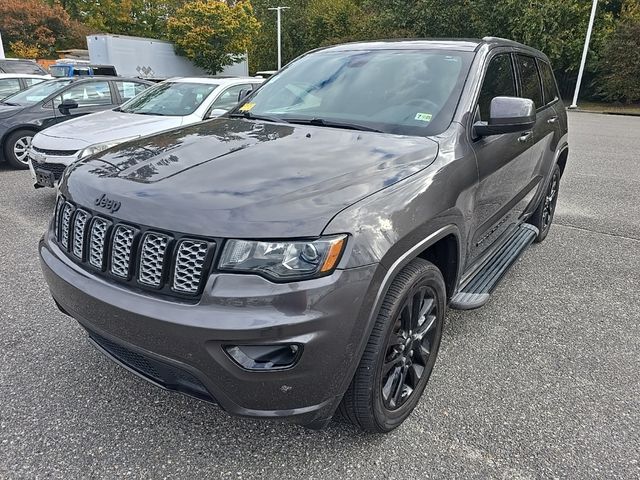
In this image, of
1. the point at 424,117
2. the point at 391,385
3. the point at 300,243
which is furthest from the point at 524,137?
the point at 300,243

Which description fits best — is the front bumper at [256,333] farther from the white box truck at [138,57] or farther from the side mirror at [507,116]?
the white box truck at [138,57]

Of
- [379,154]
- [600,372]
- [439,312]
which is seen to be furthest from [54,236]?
[600,372]

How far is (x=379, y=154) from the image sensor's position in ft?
7.55

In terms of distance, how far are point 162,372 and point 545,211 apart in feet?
13.8

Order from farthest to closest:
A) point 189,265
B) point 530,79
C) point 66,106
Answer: point 66,106 < point 530,79 < point 189,265

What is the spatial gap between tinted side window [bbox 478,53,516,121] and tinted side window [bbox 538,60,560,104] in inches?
44.5

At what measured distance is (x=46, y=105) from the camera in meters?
8.02

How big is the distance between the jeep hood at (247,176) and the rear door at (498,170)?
1.81ft

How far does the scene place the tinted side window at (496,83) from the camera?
2.91 metres

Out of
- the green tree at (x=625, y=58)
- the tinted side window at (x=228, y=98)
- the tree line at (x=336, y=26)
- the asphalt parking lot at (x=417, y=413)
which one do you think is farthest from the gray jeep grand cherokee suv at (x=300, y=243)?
the green tree at (x=625, y=58)

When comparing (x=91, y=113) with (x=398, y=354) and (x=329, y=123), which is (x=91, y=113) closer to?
(x=329, y=123)

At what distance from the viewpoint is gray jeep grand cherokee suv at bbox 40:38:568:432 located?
1712mm

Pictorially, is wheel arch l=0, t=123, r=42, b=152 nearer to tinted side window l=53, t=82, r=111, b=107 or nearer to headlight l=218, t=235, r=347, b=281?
tinted side window l=53, t=82, r=111, b=107

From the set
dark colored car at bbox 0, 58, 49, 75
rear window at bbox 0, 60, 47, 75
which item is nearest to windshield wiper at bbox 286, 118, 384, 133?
dark colored car at bbox 0, 58, 49, 75
